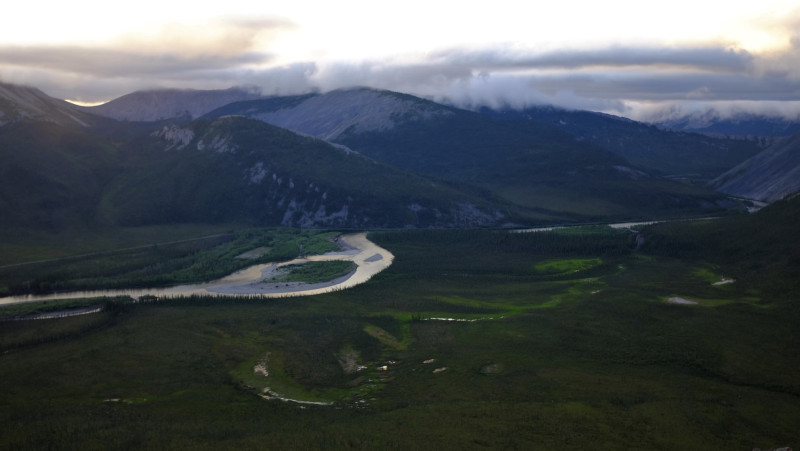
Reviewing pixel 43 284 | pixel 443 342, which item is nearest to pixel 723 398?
pixel 443 342

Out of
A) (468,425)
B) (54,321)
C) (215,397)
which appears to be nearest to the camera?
(468,425)

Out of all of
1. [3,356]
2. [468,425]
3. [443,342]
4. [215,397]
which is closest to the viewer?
[468,425]

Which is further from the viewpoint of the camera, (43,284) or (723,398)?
(43,284)

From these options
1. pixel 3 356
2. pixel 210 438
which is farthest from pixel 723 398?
pixel 3 356

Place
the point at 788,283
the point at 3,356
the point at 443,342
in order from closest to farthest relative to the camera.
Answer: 1. the point at 3,356
2. the point at 443,342
3. the point at 788,283

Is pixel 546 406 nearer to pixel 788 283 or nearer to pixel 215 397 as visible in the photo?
pixel 215 397

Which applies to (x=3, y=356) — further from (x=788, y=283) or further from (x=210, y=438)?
(x=788, y=283)
